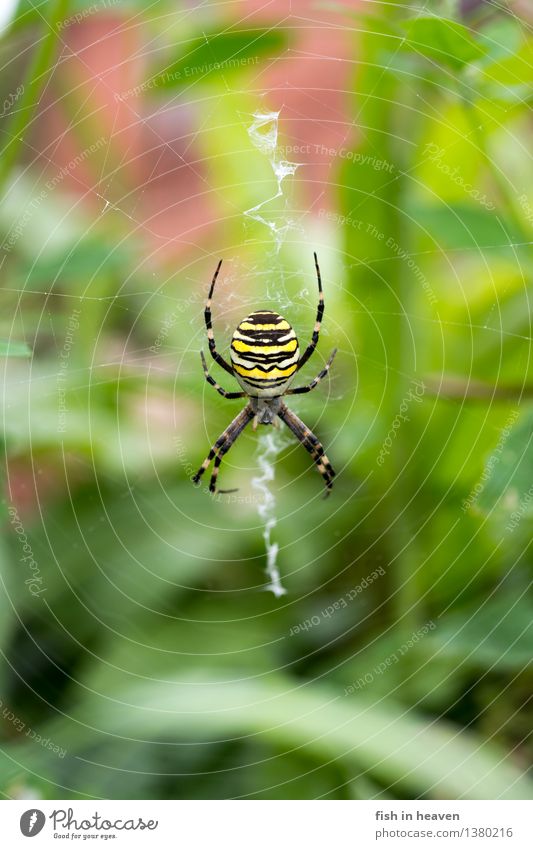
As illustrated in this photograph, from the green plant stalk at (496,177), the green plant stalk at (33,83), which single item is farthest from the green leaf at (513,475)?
the green plant stalk at (33,83)

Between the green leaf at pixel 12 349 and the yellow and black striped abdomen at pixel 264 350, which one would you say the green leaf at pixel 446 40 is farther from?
the green leaf at pixel 12 349

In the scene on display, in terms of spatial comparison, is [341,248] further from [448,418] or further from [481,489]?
[481,489]

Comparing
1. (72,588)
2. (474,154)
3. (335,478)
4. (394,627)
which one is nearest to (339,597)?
(394,627)

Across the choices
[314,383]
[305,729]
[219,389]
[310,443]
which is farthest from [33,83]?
[305,729]

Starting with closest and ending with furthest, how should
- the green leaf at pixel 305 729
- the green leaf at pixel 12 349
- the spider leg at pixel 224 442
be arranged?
the green leaf at pixel 12 349 → the green leaf at pixel 305 729 → the spider leg at pixel 224 442

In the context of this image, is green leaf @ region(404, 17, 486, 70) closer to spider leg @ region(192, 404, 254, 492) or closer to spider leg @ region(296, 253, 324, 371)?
spider leg @ region(296, 253, 324, 371)

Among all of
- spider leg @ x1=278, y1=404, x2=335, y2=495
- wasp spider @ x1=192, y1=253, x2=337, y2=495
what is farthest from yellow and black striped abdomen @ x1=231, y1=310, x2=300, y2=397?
spider leg @ x1=278, y1=404, x2=335, y2=495
